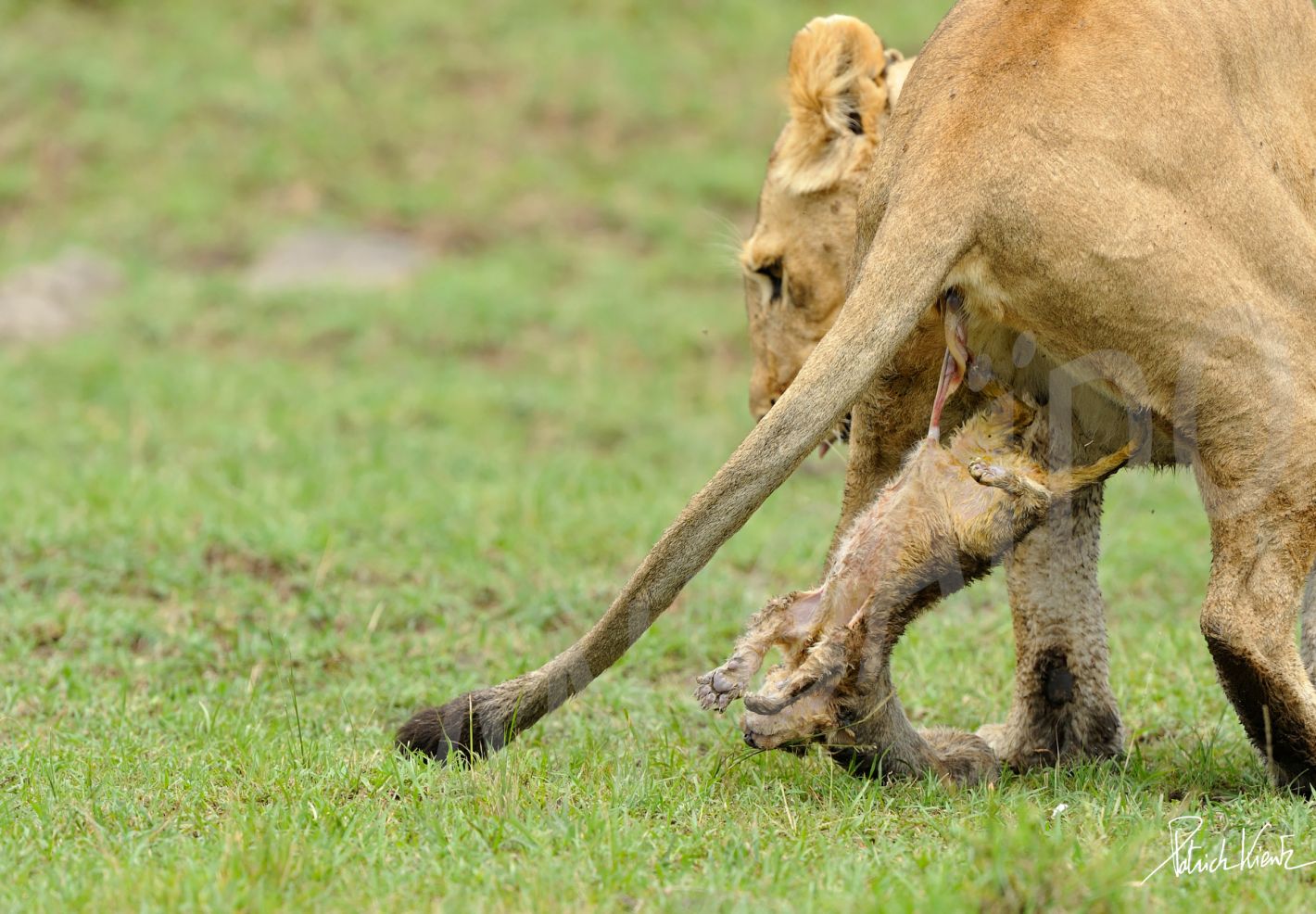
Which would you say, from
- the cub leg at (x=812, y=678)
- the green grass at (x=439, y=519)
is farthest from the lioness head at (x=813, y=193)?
A: the cub leg at (x=812, y=678)

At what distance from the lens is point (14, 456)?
678cm

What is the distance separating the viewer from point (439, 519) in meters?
6.02

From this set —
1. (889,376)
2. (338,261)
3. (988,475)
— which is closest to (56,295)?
(338,261)

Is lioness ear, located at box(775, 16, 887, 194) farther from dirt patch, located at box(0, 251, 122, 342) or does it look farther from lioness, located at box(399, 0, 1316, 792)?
dirt patch, located at box(0, 251, 122, 342)

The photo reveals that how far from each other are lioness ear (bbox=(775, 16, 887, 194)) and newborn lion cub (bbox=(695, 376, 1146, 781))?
3.90ft

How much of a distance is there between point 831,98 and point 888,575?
1541 millimetres

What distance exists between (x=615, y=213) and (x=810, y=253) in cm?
606

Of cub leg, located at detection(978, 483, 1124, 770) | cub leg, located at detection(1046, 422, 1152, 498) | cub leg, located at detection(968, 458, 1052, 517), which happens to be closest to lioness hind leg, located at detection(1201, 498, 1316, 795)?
cub leg, located at detection(1046, 422, 1152, 498)

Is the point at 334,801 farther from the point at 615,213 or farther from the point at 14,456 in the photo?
the point at 615,213

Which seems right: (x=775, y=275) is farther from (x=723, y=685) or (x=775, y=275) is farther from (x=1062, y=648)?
(x=723, y=685)

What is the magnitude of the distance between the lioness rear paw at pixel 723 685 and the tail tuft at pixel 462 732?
450mm

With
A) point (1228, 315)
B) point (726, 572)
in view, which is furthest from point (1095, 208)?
point (726, 572)

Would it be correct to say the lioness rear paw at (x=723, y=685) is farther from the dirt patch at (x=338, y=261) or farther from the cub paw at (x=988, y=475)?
the dirt patch at (x=338, y=261)
